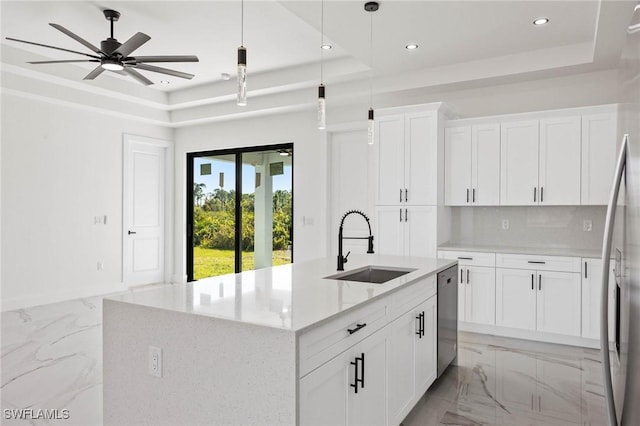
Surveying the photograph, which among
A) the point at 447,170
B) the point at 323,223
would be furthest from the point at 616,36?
the point at 323,223

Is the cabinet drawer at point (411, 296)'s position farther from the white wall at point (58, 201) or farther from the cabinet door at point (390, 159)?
the white wall at point (58, 201)

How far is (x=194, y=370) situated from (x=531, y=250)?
12.6 ft

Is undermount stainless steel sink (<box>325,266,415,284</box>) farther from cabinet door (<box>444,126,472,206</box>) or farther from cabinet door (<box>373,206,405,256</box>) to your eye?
cabinet door (<box>444,126,472,206</box>)

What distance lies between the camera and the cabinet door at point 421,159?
4.66 m

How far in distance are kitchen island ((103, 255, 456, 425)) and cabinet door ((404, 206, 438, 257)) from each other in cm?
241

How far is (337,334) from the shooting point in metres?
1.77

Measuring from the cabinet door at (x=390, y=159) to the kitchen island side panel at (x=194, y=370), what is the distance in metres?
3.50

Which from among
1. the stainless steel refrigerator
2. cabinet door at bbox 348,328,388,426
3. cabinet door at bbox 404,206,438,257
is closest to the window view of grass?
cabinet door at bbox 404,206,438,257

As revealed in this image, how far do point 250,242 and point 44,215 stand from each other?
9.28 ft

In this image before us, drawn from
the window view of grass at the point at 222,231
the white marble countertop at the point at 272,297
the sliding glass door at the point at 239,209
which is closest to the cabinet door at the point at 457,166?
the white marble countertop at the point at 272,297

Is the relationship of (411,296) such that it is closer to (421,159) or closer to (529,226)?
(421,159)

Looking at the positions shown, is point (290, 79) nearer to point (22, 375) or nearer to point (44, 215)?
point (44, 215)

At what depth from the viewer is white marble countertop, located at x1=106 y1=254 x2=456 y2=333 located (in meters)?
1.68

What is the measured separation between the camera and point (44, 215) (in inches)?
221
